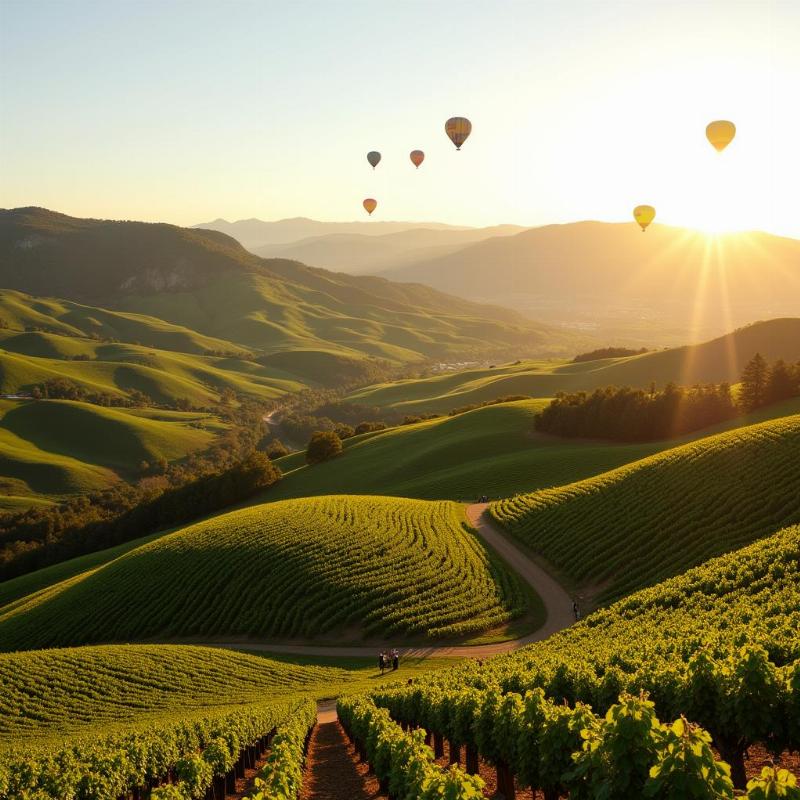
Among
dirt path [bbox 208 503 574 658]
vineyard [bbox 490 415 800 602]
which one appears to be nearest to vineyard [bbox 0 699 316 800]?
dirt path [bbox 208 503 574 658]

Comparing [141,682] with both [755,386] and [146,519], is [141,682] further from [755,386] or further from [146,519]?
[755,386]

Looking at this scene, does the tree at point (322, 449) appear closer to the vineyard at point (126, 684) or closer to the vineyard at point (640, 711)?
the vineyard at point (126, 684)

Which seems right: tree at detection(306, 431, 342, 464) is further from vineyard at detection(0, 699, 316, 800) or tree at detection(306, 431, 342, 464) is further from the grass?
vineyard at detection(0, 699, 316, 800)

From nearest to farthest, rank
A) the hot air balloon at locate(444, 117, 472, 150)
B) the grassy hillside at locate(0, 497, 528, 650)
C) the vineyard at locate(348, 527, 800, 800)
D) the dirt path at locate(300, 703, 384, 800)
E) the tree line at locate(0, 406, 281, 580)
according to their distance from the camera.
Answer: the vineyard at locate(348, 527, 800, 800) → the dirt path at locate(300, 703, 384, 800) → the grassy hillside at locate(0, 497, 528, 650) → the hot air balloon at locate(444, 117, 472, 150) → the tree line at locate(0, 406, 281, 580)

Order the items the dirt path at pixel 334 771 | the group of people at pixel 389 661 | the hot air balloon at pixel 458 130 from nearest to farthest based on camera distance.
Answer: the dirt path at pixel 334 771, the group of people at pixel 389 661, the hot air balloon at pixel 458 130

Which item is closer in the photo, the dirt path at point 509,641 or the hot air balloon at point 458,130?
the dirt path at point 509,641

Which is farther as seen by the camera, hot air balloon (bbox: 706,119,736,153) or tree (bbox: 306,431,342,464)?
tree (bbox: 306,431,342,464)

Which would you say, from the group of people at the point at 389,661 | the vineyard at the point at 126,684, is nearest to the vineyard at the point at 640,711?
the group of people at the point at 389,661
